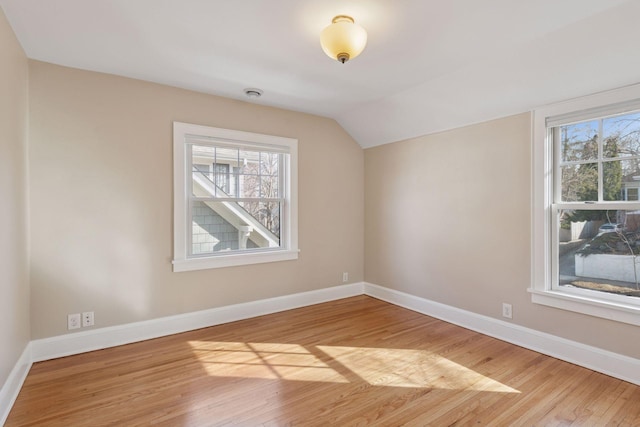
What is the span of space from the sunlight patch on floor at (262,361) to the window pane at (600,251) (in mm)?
2171

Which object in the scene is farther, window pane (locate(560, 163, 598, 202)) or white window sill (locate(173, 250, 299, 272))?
white window sill (locate(173, 250, 299, 272))

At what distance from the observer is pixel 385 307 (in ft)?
13.5

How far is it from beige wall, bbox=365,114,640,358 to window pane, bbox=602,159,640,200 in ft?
1.78

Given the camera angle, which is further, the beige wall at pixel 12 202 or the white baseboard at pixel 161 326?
the white baseboard at pixel 161 326

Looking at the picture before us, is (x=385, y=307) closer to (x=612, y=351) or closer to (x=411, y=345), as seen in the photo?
(x=411, y=345)

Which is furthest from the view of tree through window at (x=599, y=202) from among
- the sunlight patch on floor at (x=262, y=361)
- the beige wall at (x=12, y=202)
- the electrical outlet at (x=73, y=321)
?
the electrical outlet at (x=73, y=321)

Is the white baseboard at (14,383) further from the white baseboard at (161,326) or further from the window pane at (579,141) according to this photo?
the window pane at (579,141)

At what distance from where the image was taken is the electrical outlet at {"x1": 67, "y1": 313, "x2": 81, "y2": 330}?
9.16 feet

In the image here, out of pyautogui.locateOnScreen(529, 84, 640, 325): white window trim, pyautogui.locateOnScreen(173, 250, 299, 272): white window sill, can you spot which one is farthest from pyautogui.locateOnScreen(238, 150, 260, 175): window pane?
pyautogui.locateOnScreen(529, 84, 640, 325): white window trim

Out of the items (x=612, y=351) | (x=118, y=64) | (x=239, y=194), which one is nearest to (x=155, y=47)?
(x=118, y=64)

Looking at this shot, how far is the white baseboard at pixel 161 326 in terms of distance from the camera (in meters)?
2.74

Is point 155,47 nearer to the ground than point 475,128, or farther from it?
farther from it

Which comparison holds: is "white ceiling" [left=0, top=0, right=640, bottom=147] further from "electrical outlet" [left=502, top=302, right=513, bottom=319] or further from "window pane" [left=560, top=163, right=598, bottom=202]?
"electrical outlet" [left=502, top=302, right=513, bottom=319]

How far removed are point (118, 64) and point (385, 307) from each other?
3787 mm
